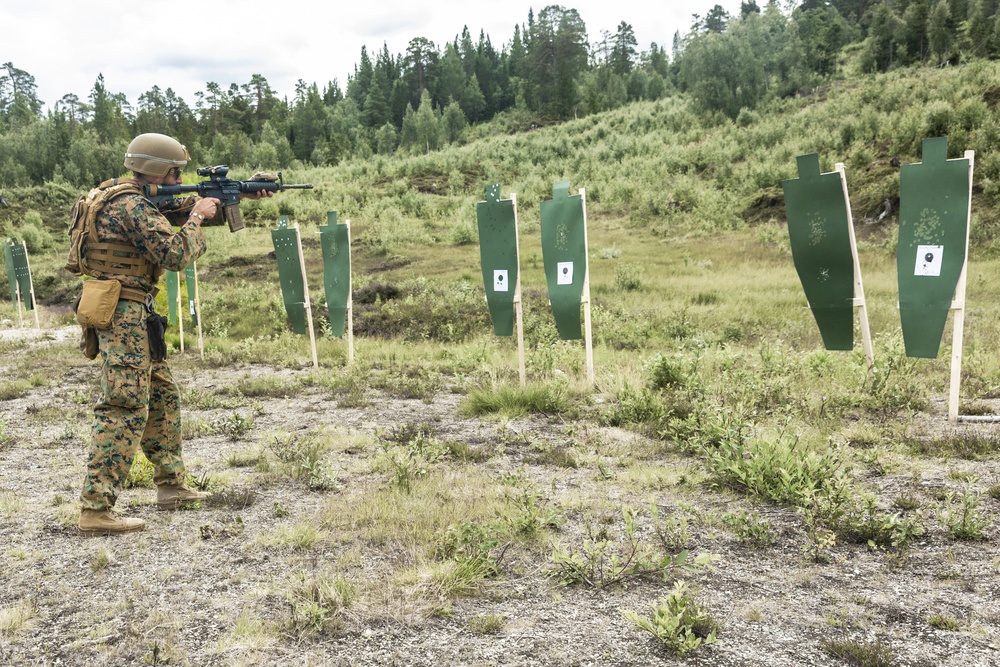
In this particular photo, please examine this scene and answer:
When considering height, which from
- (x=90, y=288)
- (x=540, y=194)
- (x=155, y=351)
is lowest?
(x=155, y=351)

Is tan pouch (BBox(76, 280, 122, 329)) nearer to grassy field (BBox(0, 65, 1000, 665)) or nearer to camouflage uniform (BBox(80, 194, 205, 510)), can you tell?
camouflage uniform (BBox(80, 194, 205, 510))

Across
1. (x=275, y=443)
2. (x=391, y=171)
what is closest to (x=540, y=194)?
(x=391, y=171)

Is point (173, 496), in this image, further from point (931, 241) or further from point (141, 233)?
point (931, 241)

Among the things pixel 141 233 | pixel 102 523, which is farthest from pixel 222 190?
pixel 102 523

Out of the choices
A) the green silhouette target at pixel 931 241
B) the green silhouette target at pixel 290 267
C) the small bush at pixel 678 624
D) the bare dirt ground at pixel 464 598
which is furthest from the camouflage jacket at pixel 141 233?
the green silhouette target at pixel 290 267

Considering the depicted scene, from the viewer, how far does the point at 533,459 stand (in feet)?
18.6

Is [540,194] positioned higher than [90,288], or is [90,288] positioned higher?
[540,194]

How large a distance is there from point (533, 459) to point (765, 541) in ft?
7.19

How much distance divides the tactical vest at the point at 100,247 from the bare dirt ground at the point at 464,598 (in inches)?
64.3

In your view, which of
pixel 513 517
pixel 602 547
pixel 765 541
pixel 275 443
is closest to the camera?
pixel 602 547

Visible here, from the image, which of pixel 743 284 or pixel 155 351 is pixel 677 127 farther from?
pixel 155 351

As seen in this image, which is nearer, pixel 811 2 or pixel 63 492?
pixel 63 492

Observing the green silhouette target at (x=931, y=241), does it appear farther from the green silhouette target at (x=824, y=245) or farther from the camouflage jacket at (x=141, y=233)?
the camouflage jacket at (x=141, y=233)

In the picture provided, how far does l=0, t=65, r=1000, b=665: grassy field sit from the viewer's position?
300 cm
